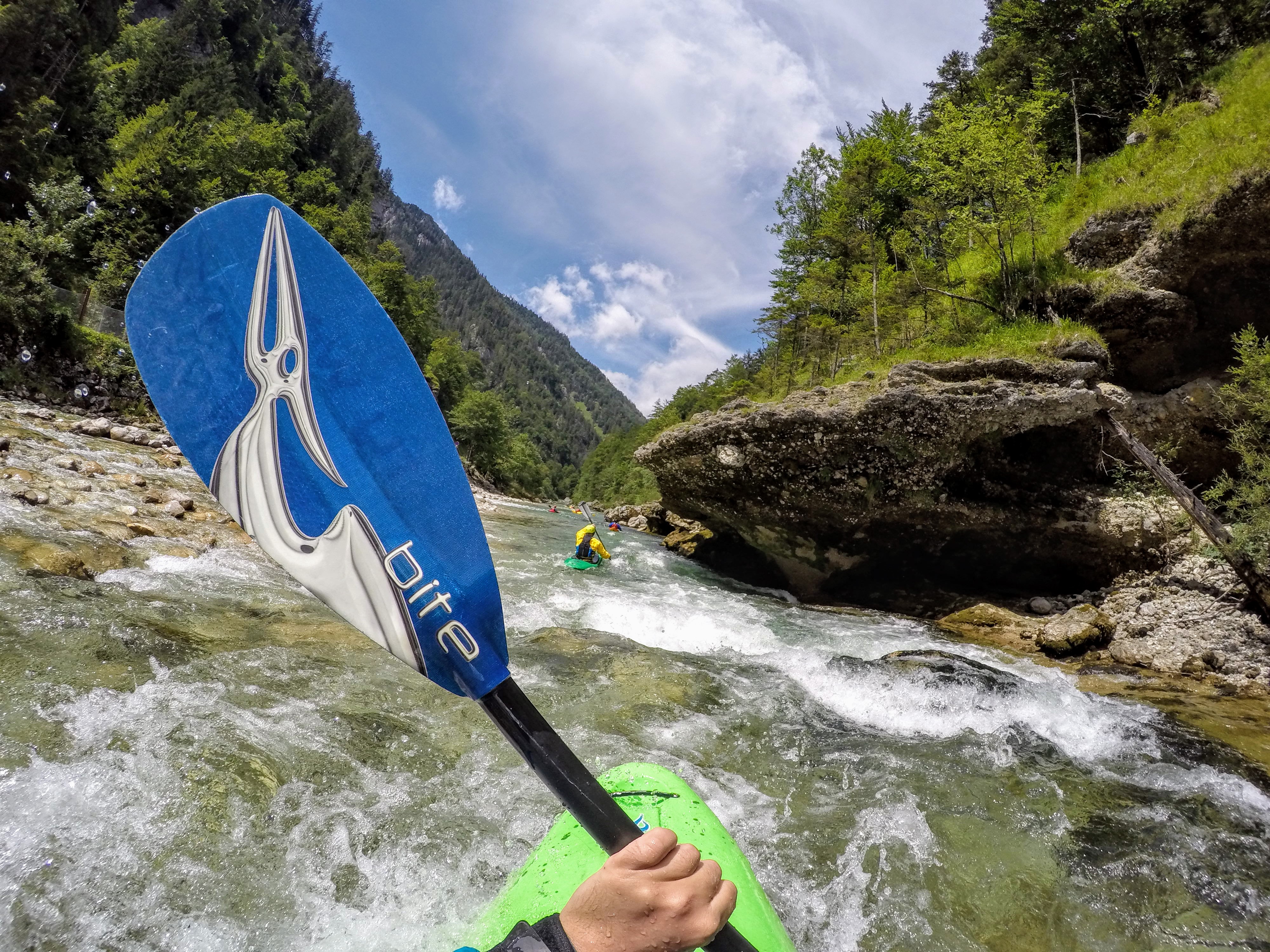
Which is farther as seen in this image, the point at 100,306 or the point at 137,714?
the point at 100,306

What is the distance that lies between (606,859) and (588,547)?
30.2 feet

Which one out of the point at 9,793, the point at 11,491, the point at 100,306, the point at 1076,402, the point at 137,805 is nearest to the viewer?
the point at 9,793

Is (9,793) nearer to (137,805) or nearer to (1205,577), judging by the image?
(137,805)

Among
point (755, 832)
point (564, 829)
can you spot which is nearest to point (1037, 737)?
point (755, 832)

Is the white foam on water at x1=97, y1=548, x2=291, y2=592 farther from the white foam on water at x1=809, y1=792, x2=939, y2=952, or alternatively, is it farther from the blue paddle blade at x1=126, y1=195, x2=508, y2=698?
the white foam on water at x1=809, y1=792, x2=939, y2=952

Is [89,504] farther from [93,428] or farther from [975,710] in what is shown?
[975,710]

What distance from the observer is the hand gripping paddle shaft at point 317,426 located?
1.77 m

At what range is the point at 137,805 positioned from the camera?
1921 mm

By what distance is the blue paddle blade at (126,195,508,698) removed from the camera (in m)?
1.79

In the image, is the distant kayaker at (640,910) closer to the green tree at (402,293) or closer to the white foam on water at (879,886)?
the white foam on water at (879,886)

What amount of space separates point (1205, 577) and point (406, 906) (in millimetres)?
10104

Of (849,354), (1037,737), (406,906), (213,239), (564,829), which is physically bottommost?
(406,906)

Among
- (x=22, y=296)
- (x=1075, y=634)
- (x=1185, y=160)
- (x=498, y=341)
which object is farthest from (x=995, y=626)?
(x=498, y=341)

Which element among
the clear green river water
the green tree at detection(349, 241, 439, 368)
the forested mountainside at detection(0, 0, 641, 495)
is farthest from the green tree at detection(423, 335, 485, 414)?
the clear green river water
